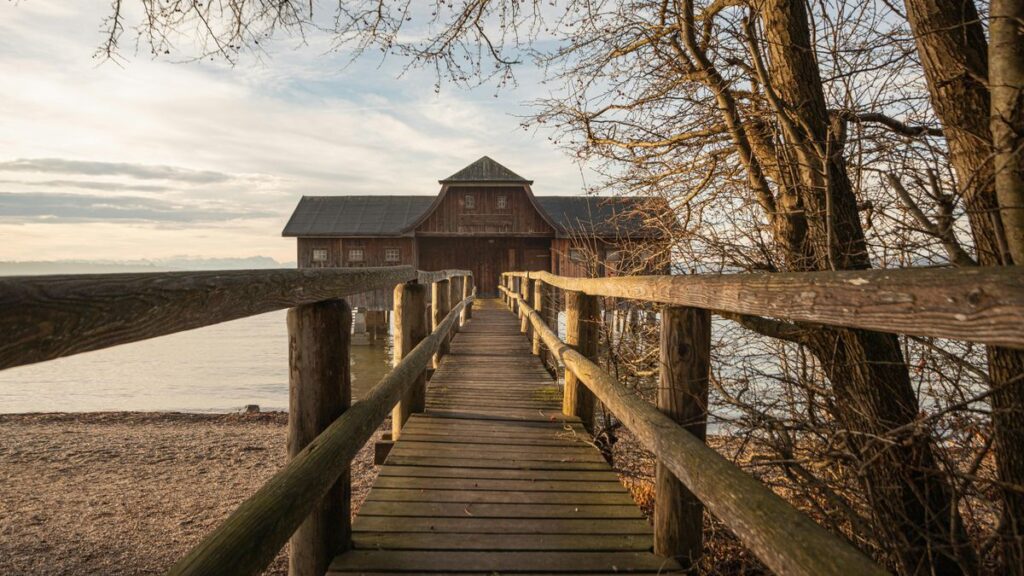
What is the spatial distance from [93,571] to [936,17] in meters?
7.31

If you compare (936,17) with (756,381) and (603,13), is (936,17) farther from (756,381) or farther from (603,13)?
(603,13)

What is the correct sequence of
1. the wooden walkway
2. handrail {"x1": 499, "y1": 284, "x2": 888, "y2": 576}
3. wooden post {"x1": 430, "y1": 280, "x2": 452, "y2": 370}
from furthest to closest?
wooden post {"x1": 430, "y1": 280, "x2": 452, "y2": 370}
the wooden walkway
handrail {"x1": 499, "y1": 284, "x2": 888, "y2": 576}

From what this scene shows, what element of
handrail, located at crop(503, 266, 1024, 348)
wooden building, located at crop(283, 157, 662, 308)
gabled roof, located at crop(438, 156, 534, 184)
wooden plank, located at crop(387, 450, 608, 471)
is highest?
gabled roof, located at crop(438, 156, 534, 184)

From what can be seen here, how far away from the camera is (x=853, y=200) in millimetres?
3699

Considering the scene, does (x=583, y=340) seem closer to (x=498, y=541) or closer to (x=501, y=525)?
(x=501, y=525)

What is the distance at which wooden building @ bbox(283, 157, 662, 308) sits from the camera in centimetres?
2777

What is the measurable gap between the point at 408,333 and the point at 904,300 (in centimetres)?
422

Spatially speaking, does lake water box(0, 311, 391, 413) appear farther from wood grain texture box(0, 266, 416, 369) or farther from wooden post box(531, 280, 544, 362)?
wood grain texture box(0, 266, 416, 369)

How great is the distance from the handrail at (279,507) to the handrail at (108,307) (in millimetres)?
479

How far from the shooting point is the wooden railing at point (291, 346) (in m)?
0.89

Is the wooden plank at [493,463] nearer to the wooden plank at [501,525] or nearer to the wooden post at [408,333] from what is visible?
the wooden plank at [501,525]

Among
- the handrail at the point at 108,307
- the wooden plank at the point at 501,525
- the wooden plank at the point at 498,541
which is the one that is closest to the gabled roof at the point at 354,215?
the wooden plank at the point at 501,525

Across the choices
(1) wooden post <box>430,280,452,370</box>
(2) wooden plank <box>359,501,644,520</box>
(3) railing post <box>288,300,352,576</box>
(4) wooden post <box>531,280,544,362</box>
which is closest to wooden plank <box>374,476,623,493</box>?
(2) wooden plank <box>359,501,644,520</box>

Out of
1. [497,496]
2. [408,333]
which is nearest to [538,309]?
[408,333]
